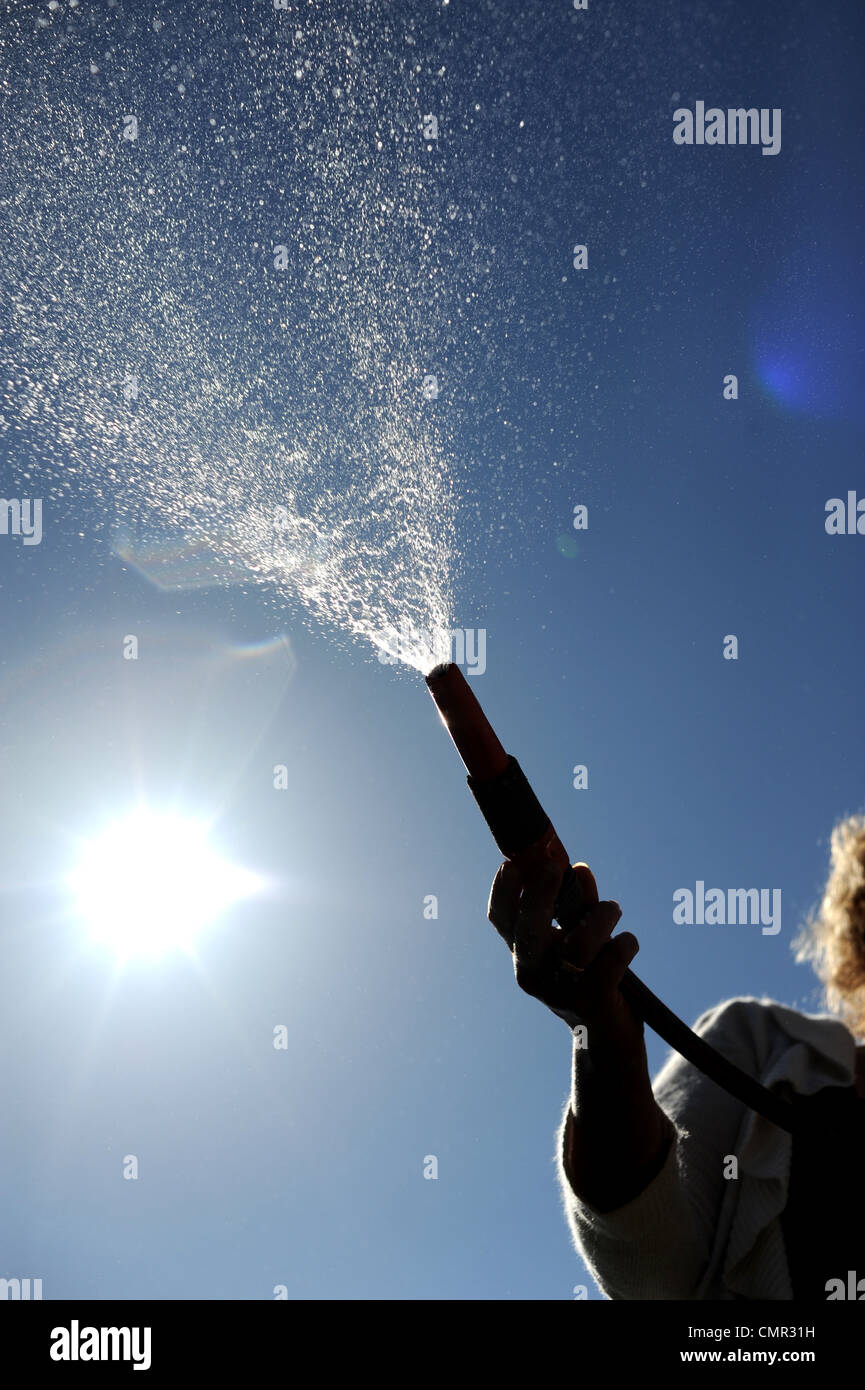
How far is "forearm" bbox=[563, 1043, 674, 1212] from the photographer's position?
196 cm

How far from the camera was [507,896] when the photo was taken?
6.09 feet

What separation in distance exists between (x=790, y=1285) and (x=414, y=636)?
2378mm

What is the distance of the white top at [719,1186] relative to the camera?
2.14 meters

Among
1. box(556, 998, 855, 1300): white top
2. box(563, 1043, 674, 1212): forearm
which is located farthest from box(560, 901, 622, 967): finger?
box(556, 998, 855, 1300): white top

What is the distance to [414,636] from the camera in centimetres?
276

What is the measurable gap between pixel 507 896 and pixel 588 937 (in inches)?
8.5

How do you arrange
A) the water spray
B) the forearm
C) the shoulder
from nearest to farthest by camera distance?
the water spray
the forearm
the shoulder

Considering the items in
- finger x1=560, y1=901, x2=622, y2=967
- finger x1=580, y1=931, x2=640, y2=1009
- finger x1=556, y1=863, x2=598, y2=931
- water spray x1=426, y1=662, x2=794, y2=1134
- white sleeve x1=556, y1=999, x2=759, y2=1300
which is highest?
water spray x1=426, y1=662, x2=794, y2=1134

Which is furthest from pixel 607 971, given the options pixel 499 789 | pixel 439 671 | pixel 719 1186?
pixel 719 1186

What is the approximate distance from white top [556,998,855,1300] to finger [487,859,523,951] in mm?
840

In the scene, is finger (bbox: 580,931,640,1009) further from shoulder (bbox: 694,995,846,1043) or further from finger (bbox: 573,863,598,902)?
shoulder (bbox: 694,995,846,1043)

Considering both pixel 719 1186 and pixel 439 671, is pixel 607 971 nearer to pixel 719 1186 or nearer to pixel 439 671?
pixel 439 671
